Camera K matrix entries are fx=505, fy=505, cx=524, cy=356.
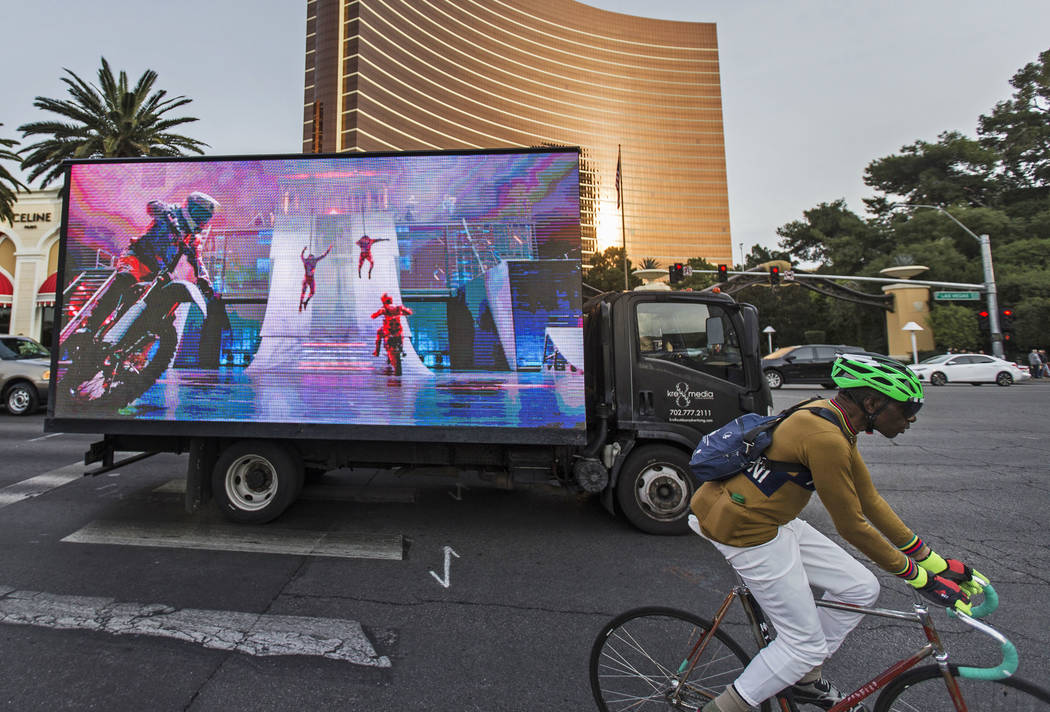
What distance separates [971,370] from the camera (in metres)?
22.1

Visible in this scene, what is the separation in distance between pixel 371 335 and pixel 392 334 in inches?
8.0

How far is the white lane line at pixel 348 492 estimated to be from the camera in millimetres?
6023

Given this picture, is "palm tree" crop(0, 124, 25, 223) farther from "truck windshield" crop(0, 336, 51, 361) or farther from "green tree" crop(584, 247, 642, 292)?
"green tree" crop(584, 247, 642, 292)

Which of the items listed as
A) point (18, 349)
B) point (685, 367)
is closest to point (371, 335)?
point (685, 367)

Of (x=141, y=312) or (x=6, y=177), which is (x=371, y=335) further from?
(x=6, y=177)

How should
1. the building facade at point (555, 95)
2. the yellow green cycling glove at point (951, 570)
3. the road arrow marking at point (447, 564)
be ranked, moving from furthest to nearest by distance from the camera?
the building facade at point (555, 95), the road arrow marking at point (447, 564), the yellow green cycling glove at point (951, 570)

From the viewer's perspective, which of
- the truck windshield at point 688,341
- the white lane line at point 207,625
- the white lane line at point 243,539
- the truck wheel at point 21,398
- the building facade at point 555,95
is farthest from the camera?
the building facade at point 555,95

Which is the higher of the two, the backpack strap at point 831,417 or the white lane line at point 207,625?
the backpack strap at point 831,417

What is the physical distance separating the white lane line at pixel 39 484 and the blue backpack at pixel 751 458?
7669 mm

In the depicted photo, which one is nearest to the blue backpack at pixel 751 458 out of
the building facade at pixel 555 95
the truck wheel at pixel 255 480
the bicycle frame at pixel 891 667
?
the bicycle frame at pixel 891 667

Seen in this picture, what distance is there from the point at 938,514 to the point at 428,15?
106398 millimetres

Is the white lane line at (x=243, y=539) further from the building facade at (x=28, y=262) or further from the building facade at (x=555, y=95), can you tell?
the building facade at (x=555, y=95)

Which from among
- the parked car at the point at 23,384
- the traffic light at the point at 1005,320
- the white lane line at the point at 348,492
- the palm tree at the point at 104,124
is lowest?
the white lane line at the point at 348,492

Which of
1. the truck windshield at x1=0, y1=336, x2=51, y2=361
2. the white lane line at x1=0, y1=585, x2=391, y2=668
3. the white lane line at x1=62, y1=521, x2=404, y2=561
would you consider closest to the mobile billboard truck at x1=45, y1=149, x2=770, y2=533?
the white lane line at x1=62, y1=521, x2=404, y2=561
